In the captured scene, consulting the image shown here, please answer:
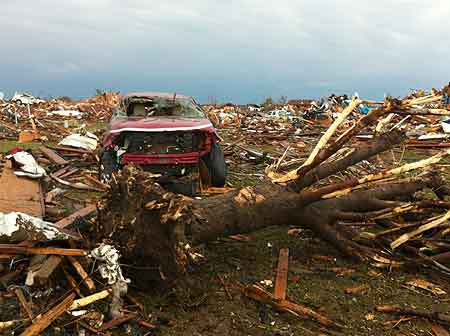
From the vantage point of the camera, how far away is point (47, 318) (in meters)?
3.21

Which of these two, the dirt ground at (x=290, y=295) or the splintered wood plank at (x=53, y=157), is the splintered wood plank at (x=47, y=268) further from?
the splintered wood plank at (x=53, y=157)

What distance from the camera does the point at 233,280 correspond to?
176 inches

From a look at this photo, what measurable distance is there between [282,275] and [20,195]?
10.3ft

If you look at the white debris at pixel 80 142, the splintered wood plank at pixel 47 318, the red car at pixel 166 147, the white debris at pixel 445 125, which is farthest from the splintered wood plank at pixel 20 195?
the white debris at pixel 445 125

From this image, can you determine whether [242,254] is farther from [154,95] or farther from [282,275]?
[154,95]

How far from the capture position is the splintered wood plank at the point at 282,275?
4.19m

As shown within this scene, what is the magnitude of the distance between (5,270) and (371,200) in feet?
12.8

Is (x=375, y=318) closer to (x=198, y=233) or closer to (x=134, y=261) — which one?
(x=198, y=233)

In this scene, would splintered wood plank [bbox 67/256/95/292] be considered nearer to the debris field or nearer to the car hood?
the debris field

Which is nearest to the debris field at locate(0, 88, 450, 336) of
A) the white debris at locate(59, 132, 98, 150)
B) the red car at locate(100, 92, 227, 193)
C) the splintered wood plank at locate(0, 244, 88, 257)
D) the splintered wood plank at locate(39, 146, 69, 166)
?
the splintered wood plank at locate(0, 244, 88, 257)

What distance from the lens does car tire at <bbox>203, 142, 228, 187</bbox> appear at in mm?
7820

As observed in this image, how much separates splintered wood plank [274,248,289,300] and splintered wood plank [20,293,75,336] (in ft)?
5.96

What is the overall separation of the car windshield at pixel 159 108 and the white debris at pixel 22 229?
4.74m

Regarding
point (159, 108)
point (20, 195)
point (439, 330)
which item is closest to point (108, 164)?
point (159, 108)
